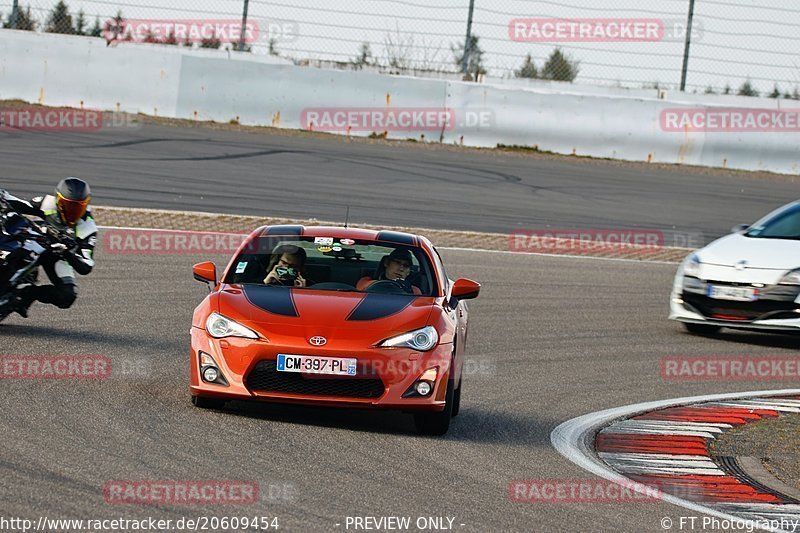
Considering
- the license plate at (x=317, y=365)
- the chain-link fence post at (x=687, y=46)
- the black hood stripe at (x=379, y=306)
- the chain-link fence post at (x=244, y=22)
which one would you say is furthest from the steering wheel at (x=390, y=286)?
the chain-link fence post at (x=687, y=46)

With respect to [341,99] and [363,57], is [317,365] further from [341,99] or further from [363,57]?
[363,57]

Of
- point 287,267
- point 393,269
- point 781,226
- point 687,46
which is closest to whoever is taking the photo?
point 287,267

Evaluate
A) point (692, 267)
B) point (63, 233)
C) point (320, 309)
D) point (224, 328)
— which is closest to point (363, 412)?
point (320, 309)

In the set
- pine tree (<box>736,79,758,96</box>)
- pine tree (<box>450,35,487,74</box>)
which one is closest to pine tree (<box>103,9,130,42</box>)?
pine tree (<box>450,35,487,74</box>)

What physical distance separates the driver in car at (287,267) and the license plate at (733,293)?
5.64m

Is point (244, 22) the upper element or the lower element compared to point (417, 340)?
upper

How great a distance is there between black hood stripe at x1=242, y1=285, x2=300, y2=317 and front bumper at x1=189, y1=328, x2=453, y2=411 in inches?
14.0

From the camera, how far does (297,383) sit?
8078 millimetres

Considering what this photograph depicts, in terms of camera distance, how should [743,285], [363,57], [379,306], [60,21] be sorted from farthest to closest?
1. [363,57]
2. [60,21]
3. [743,285]
4. [379,306]

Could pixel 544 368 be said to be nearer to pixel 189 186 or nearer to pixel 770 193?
pixel 189 186

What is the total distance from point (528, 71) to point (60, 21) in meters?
9.40

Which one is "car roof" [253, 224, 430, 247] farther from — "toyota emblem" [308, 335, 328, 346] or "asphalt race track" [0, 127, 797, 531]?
"toyota emblem" [308, 335, 328, 346]

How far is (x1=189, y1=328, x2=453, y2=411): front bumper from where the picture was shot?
317 inches

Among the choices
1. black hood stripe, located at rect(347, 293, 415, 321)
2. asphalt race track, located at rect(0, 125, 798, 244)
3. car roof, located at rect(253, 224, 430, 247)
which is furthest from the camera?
asphalt race track, located at rect(0, 125, 798, 244)
